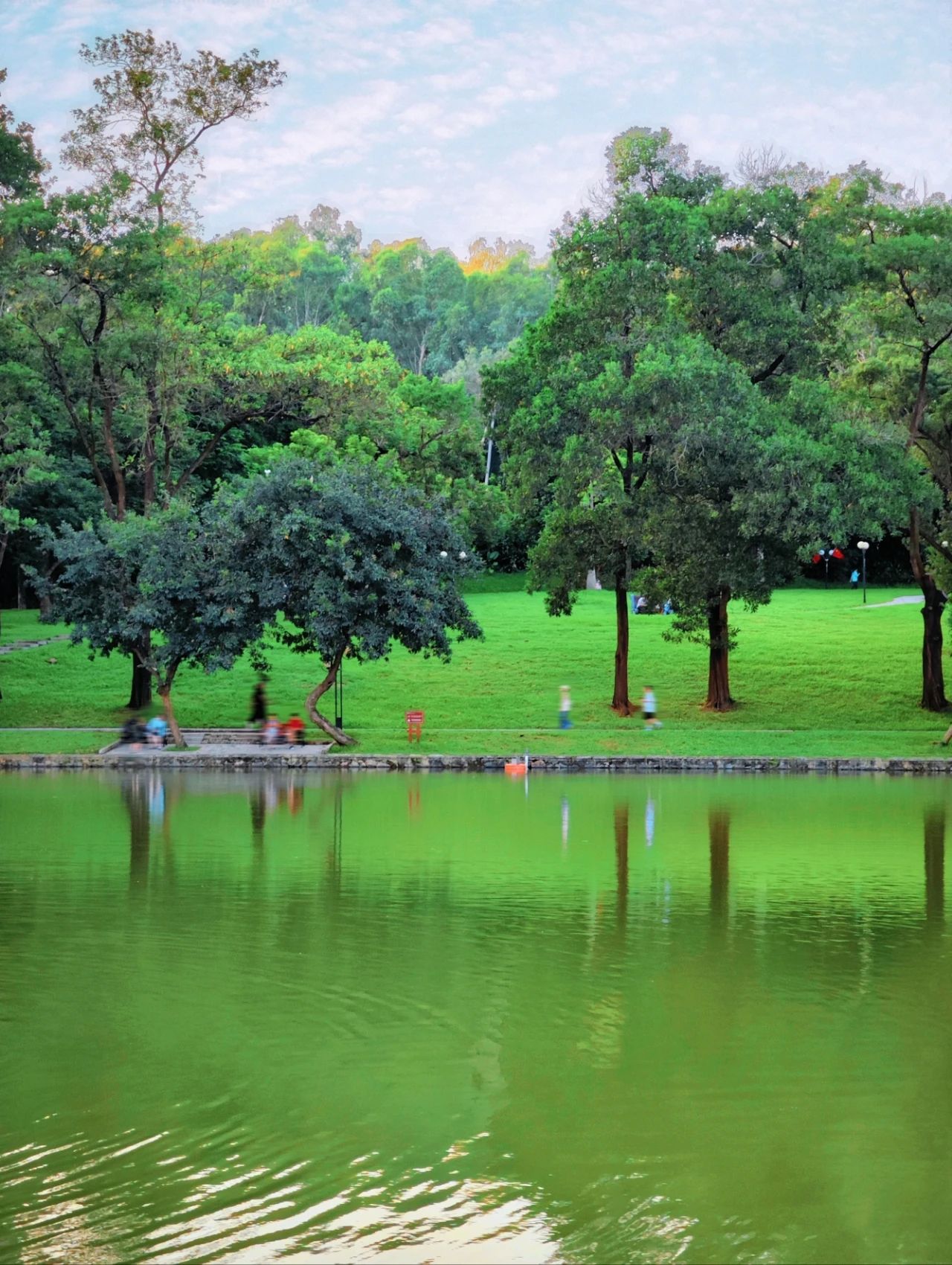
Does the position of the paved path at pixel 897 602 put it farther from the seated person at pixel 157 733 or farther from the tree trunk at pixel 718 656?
the seated person at pixel 157 733

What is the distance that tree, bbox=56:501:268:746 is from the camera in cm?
3447

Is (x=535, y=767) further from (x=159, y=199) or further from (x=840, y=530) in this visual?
(x=159, y=199)

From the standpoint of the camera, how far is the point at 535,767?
31703mm

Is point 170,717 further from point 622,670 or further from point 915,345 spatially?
→ point 915,345

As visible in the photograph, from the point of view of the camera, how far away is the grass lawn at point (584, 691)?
116 ft

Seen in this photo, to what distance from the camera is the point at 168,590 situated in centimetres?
3438

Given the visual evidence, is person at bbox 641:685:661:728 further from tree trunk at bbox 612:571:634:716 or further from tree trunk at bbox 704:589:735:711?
tree trunk at bbox 704:589:735:711

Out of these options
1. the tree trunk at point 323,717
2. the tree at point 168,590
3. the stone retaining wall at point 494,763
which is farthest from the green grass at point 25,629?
the stone retaining wall at point 494,763

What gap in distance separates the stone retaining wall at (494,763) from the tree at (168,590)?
2.64 metres

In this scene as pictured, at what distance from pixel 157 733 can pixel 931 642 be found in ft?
65.1

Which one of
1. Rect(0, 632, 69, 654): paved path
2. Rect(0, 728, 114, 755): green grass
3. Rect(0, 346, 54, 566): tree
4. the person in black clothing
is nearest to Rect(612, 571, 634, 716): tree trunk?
the person in black clothing

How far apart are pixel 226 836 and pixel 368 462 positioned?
1852cm

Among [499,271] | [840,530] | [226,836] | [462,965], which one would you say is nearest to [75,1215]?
[462,965]

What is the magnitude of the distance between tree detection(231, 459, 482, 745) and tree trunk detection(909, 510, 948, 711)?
1246cm
